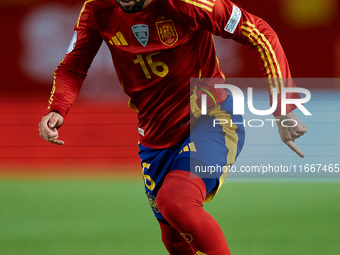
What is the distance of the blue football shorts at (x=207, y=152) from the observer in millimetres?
1762

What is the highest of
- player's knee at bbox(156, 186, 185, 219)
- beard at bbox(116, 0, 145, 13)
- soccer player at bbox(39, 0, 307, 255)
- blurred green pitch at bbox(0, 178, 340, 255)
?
beard at bbox(116, 0, 145, 13)

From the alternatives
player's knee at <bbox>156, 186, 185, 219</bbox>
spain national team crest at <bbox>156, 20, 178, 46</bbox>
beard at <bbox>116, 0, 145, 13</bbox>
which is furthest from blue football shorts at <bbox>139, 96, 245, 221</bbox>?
beard at <bbox>116, 0, 145, 13</bbox>

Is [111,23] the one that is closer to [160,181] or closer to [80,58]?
[80,58]

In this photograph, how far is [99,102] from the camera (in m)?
5.37

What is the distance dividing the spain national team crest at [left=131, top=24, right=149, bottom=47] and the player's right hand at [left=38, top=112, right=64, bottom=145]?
47cm

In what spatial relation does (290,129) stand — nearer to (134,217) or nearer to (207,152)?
(207,152)

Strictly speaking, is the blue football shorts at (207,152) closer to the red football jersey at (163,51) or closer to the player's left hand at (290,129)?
the red football jersey at (163,51)

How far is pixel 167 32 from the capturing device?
6.14 ft

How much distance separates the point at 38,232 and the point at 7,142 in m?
2.41

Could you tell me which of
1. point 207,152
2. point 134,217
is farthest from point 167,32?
point 134,217

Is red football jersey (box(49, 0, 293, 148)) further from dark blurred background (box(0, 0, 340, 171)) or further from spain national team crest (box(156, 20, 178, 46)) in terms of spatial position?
dark blurred background (box(0, 0, 340, 171))

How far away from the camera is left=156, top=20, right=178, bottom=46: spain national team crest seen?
1857 mm

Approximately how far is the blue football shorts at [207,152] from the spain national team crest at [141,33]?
39 cm

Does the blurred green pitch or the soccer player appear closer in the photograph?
the soccer player
